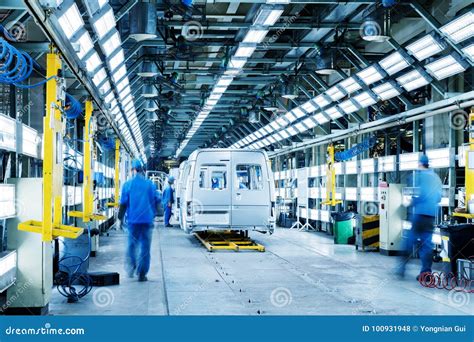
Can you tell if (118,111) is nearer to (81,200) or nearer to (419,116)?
(81,200)

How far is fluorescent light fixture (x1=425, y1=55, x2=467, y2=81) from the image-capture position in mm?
9727

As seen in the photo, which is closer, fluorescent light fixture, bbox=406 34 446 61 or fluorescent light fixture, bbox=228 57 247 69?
fluorescent light fixture, bbox=406 34 446 61

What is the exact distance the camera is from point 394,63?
36.1ft

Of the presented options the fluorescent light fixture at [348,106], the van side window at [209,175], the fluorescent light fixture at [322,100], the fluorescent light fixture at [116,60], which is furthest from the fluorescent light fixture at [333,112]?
the fluorescent light fixture at [116,60]

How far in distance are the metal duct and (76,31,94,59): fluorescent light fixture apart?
0.87 meters

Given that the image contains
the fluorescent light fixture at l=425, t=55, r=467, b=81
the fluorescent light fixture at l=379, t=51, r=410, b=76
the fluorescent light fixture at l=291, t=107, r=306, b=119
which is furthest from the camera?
the fluorescent light fixture at l=291, t=107, r=306, b=119

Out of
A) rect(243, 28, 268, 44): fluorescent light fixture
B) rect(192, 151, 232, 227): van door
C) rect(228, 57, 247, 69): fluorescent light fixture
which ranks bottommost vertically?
rect(192, 151, 232, 227): van door

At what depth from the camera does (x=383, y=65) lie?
11.4m

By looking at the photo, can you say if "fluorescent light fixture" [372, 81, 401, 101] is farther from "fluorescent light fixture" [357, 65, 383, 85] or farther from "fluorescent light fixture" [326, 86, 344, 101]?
"fluorescent light fixture" [326, 86, 344, 101]

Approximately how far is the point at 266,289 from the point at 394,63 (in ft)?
16.7

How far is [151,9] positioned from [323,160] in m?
11.4

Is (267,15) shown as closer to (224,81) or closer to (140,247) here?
(140,247)

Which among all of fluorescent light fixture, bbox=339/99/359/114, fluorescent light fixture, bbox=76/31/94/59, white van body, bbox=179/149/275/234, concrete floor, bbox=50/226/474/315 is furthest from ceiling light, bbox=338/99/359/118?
fluorescent light fixture, bbox=76/31/94/59

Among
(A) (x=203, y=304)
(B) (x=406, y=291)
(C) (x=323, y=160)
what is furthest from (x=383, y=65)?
(C) (x=323, y=160)
